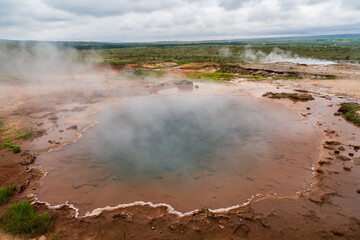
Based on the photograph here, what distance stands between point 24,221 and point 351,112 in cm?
1507

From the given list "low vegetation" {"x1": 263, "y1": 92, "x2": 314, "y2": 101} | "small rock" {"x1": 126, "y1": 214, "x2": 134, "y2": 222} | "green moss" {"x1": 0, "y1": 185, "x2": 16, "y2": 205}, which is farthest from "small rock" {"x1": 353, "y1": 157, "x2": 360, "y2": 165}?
"green moss" {"x1": 0, "y1": 185, "x2": 16, "y2": 205}

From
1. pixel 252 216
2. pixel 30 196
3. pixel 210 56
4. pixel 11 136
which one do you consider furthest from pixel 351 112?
pixel 210 56

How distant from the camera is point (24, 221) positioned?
14.0ft

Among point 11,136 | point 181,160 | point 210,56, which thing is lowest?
point 181,160

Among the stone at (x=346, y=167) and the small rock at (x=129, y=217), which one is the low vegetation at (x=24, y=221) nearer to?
the small rock at (x=129, y=217)

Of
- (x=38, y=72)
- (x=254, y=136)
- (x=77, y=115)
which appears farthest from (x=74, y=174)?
(x=38, y=72)

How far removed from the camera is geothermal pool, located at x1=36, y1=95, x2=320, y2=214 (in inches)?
214

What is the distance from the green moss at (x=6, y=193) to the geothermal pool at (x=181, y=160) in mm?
657

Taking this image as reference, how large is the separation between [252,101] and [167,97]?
6.60 metres

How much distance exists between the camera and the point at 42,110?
40.1 feet

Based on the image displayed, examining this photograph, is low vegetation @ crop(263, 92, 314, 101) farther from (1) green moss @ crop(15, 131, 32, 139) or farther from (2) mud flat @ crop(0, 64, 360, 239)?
(1) green moss @ crop(15, 131, 32, 139)

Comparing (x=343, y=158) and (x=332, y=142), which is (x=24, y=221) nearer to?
(x=343, y=158)

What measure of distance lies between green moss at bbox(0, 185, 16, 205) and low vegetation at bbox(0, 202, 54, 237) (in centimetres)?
55

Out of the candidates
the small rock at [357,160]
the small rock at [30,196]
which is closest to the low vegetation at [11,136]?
the small rock at [30,196]
